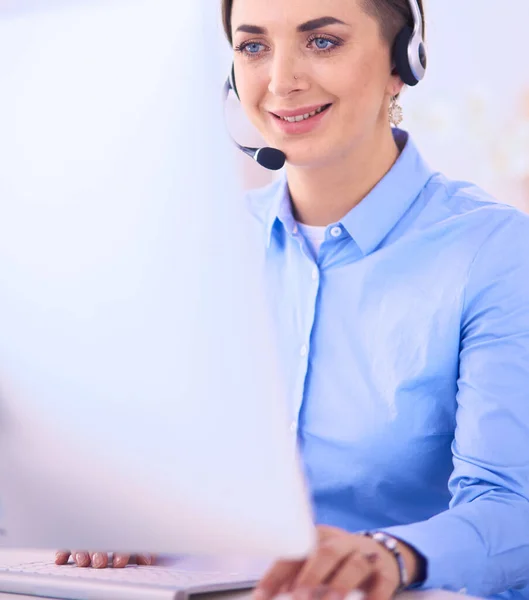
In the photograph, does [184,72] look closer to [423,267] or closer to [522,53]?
[423,267]

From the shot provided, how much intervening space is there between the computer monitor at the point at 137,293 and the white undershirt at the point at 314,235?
802 millimetres

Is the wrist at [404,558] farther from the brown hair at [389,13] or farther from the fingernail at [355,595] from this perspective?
the brown hair at [389,13]

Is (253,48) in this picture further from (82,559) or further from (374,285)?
(82,559)

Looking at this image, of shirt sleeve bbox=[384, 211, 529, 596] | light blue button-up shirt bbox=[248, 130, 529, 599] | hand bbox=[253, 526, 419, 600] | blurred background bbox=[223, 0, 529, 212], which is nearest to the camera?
hand bbox=[253, 526, 419, 600]

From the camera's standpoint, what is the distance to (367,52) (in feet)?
4.09

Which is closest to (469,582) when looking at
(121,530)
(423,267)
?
(121,530)

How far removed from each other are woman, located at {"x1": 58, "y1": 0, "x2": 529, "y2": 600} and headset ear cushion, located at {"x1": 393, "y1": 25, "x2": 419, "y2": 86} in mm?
20

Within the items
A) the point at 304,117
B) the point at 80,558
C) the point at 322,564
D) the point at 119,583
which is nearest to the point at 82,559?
the point at 80,558

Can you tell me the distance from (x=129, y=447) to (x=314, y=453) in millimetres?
697

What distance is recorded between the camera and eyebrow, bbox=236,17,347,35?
1188 mm

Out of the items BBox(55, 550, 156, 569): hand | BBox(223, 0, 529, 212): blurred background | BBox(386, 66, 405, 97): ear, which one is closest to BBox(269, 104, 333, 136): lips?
BBox(386, 66, 405, 97): ear

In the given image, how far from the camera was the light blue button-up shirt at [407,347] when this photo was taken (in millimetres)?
1095

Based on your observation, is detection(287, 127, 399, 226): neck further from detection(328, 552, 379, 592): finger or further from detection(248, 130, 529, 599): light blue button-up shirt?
detection(328, 552, 379, 592): finger

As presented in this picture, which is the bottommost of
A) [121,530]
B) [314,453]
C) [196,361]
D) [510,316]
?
[314,453]
